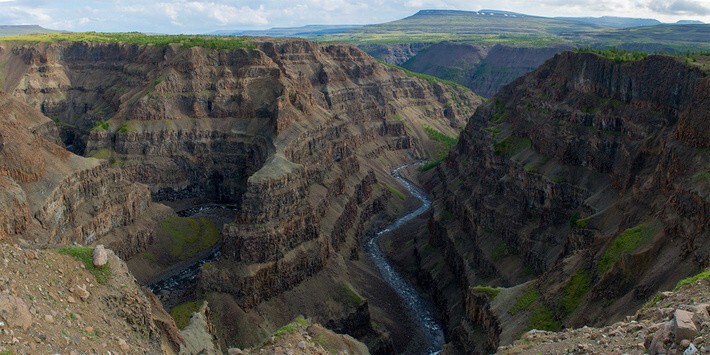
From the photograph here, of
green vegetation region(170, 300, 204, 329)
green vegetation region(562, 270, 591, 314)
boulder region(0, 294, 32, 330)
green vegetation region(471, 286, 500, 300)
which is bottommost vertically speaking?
green vegetation region(170, 300, 204, 329)

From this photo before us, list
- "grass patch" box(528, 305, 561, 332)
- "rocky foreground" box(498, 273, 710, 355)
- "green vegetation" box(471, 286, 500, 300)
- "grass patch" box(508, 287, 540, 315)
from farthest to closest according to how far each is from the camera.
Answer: "green vegetation" box(471, 286, 500, 300)
"grass patch" box(508, 287, 540, 315)
"grass patch" box(528, 305, 561, 332)
"rocky foreground" box(498, 273, 710, 355)

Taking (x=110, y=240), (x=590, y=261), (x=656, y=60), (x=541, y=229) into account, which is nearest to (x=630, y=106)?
(x=656, y=60)

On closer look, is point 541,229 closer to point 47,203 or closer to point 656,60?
point 656,60

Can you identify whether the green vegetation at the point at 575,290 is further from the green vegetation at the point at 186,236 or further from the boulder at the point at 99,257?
the green vegetation at the point at 186,236

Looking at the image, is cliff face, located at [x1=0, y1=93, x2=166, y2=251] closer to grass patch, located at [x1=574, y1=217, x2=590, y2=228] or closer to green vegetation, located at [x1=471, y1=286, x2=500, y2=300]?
green vegetation, located at [x1=471, y1=286, x2=500, y2=300]

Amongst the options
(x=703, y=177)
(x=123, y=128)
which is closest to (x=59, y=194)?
(x=123, y=128)

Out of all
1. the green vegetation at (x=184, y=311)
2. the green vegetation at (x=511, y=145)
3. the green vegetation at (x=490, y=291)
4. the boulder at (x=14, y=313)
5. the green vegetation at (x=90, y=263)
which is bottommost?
the green vegetation at (x=184, y=311)

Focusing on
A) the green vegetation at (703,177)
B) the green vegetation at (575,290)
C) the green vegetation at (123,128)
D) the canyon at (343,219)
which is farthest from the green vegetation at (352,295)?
the green vegetation at (123,128)

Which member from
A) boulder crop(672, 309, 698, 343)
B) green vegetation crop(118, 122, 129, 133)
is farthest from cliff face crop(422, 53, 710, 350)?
green vegetation crop(118, 122, 129, 133)
